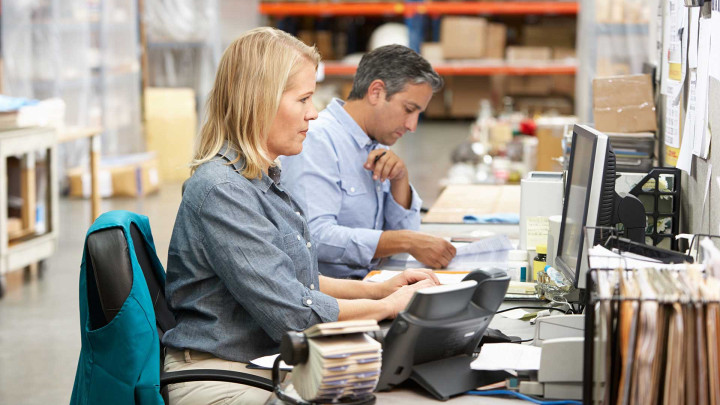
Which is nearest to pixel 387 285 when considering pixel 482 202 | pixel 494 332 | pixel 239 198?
pixel 494 332

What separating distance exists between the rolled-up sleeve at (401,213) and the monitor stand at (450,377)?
1.45 metres

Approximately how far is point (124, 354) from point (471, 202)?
226cm

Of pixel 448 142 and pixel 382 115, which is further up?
pixel 382 115

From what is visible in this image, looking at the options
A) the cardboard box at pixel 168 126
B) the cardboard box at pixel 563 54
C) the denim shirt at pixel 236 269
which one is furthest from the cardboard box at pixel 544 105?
the denim shirt at pixel 236 269

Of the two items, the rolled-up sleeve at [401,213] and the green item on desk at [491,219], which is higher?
the rolled-up sleeve at [401,213]

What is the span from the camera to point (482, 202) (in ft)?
12.6

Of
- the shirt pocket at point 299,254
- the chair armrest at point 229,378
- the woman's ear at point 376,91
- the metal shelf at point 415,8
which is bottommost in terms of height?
the chair armrest at point 229,378

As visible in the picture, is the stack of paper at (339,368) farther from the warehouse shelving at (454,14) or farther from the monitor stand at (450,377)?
the warehouse shelving at (454,14)

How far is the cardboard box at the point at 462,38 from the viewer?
33.1 ft

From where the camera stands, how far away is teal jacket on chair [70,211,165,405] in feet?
6.00

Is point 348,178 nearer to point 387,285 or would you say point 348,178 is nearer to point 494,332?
point 387,285

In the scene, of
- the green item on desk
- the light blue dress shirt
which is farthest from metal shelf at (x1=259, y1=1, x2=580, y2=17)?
the light blue dress shirt

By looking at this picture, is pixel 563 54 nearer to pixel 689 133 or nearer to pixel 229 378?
pixel 689 133

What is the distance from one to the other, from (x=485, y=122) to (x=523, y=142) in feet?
2.17
